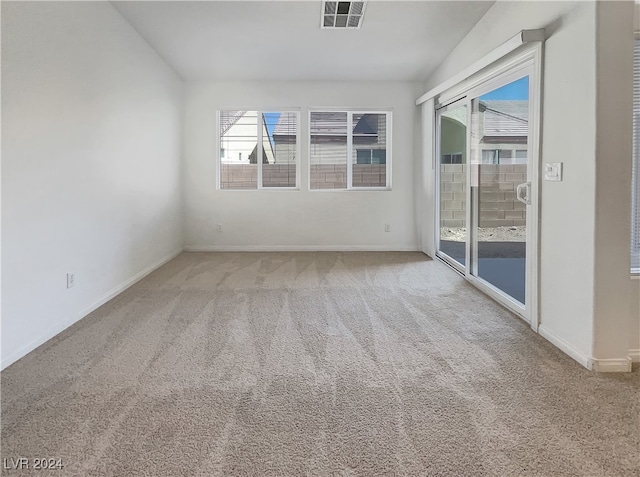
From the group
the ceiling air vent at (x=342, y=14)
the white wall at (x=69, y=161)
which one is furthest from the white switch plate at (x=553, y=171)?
the white wall at (x=69, y=161)

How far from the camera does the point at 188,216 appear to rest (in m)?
6.71

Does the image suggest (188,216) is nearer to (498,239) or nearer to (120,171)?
(120,171)

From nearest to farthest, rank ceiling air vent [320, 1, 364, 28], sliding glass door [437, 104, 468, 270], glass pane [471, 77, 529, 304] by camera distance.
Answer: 1. glass pane [471, 77, 529, 304]
2. ceiling air vent [320, 1, 364, 28]
3. sliding glass door [437, 104, 468, 270]

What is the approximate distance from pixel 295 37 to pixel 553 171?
2.99 metres

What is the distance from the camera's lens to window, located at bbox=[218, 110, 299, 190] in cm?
674

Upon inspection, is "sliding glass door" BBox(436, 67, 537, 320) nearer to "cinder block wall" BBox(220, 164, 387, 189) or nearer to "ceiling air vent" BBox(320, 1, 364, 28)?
"ceiling air vent" BBox(320, 1, 364, 28)

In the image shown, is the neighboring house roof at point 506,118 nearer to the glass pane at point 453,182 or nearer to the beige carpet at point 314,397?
the glass pane at point 453,182

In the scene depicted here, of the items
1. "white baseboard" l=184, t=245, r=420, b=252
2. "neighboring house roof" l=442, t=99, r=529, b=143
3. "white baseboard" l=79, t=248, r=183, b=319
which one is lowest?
"white baseboard" l=79, t=248, r=183, b=319

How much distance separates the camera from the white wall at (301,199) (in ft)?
21.6

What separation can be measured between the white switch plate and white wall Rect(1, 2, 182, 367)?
3343 millimetres

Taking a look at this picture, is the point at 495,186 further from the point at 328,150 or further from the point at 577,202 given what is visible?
the point at 328,150

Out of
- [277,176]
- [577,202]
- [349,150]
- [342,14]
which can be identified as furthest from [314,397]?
[349,150]

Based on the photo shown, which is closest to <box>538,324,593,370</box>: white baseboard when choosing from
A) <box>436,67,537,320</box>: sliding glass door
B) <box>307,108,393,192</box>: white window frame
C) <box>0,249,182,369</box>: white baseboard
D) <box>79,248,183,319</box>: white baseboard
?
<box>436,67,537,320</box>: sliding glass door

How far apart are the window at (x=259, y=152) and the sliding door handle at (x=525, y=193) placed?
386 centimetres
